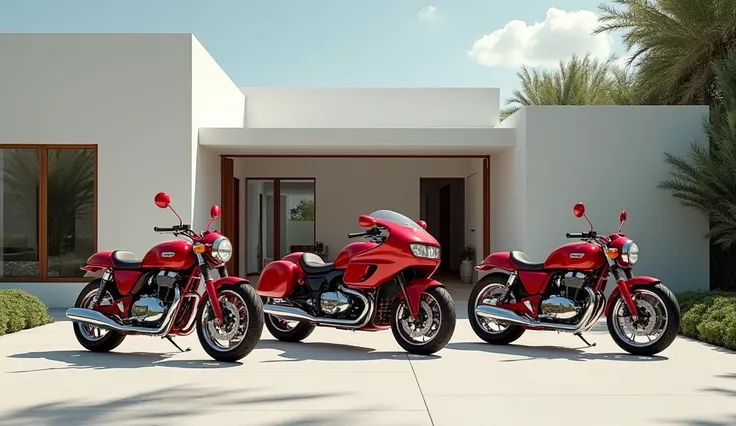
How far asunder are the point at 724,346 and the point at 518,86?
15799 millimetres

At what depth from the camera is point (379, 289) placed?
7.00 metres

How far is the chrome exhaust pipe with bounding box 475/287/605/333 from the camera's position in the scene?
7.01 metres

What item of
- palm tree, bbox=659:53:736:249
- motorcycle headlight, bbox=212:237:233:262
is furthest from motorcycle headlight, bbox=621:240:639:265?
palm tree, bbox=659:53:736:249

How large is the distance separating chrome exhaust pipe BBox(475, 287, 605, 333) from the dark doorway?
11.5 metres

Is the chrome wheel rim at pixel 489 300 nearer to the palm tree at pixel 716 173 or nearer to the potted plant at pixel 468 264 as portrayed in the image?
the palm tree at pixel 716 173

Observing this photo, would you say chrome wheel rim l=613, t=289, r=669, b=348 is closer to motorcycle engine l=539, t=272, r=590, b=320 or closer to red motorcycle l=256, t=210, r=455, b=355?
motorcycle engine l=539, t=272, r=590, b=320

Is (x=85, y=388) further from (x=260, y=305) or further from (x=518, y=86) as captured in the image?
(x=518, y=86)

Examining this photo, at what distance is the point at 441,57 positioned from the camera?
16312 mm

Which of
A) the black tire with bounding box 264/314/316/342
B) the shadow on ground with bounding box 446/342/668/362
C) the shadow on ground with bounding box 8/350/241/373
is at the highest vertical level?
the black tire with bounding box 264/314/316/342

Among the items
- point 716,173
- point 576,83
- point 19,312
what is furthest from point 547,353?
point 576,83

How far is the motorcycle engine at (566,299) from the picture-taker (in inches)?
279

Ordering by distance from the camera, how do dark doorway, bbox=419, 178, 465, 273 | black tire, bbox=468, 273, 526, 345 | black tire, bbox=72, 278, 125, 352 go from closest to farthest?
black tire, bbox=72, 278, 125, 352
black tire, bbox=468, 273, 526, 345
dark doorway, bbox=419, 178, 465, 273

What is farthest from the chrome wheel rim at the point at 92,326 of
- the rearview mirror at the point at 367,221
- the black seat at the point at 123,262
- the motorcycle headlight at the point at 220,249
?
the rearview mirror at the point at 367,221

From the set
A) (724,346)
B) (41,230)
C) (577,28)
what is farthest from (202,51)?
(577,28)
